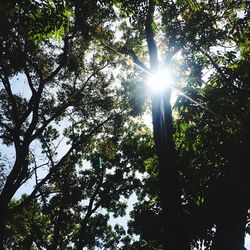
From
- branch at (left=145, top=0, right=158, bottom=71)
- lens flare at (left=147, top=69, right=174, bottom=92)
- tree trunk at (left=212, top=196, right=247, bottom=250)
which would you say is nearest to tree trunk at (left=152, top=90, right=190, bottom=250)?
lens flare at (left=147, top=69, right=174, bottom=92)

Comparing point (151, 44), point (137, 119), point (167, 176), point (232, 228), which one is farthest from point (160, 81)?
point (137, 119)

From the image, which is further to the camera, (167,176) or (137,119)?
(137,119)

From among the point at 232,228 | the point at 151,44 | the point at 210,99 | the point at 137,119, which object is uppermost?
A: the point at 137,119

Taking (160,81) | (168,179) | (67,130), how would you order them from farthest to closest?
1. (67,130)
2. (160,81)
3. (168,179)

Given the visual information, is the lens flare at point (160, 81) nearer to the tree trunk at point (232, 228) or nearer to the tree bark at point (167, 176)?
the tree bark at point (167, 176)

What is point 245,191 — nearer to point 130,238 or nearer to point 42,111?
point 42,111

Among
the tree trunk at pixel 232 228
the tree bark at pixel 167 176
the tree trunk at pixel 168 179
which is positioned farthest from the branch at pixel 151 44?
the tree trunk at pixel 232 228

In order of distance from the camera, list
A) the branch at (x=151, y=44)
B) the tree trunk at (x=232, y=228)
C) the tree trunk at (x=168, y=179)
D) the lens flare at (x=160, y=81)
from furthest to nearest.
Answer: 1. the branch at (x=151, y=44)
2. the lens flare at (x=160, y=81)
3. the tree trunk at (x=232, y=228)
4. the tree trunk at (x=168, y=179)

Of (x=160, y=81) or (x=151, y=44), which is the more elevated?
(x=151, y=44)

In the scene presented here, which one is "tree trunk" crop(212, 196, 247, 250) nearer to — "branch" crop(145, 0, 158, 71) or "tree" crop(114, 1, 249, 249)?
"tree" crop(114, 1, 249, 249)

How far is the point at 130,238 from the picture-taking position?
89.4 feet

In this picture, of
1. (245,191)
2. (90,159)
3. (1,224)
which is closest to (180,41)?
(245,191)

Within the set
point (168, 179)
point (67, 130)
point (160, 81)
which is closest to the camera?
point (168, 179)

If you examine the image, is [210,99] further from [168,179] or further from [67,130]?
[67,130]
